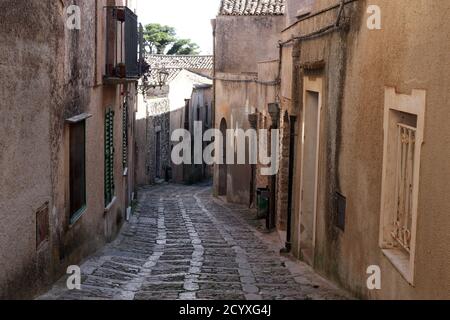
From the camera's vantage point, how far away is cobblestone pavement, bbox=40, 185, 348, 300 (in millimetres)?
7852

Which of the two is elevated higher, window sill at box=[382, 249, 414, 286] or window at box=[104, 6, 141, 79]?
window at box=[104, 6, 141, 79]

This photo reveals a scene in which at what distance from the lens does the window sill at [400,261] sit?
5.69 meters

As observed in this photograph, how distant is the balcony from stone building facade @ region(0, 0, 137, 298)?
2.2 inches

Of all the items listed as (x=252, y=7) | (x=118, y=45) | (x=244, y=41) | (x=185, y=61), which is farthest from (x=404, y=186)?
(x=185, y=61)

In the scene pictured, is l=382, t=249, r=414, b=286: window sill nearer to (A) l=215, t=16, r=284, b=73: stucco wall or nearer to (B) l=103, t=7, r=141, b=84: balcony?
(B) l=103, t=7, r=141, b=84: balcony

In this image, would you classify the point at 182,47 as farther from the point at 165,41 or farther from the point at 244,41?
the point at 244,41

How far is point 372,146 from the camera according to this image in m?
7.03

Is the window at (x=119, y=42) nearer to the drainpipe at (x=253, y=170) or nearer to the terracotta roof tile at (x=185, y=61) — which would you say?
the drainpipe at (x=253, y=170)

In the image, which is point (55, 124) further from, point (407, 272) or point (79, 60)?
point (407, 272)

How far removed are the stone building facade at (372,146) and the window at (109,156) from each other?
10.9 feet

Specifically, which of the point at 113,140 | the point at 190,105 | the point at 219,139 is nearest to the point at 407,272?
the point at 113,140

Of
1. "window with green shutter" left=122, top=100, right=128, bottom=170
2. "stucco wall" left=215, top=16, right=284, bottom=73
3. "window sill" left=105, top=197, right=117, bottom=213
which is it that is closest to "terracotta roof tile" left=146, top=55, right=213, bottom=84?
"stucco wall" left=215, top=16, right=284, bottom=73

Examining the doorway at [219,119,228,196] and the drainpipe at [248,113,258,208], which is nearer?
the drainpipe at [248,113,258,208]

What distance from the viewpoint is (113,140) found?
13.5m
